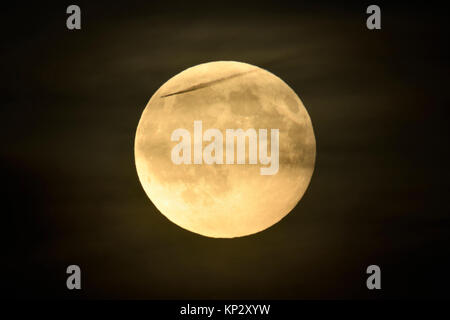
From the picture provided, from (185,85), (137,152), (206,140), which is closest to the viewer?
(206,140)

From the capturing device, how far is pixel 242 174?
2.55 m

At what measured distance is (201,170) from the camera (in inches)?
101

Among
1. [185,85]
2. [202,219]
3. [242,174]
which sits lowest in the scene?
[202,219]

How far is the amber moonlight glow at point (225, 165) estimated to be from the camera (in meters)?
2.57

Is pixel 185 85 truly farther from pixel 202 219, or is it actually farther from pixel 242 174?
pixel 202 219

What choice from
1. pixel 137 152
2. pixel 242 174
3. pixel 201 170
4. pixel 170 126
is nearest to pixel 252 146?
pixel 242 174

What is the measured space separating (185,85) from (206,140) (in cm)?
43

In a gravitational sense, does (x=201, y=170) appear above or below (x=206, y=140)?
below

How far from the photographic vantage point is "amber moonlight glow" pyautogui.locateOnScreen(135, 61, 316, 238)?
8.44ft

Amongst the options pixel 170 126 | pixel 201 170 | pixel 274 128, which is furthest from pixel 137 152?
pixel 274 128

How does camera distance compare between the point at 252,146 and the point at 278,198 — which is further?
the point at 278,198

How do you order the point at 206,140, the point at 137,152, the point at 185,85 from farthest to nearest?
the point at 137,152
the point at 185,85
the point at 206,140

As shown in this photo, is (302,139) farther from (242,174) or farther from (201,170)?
(201,170)

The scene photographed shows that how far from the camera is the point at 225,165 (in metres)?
2.53
